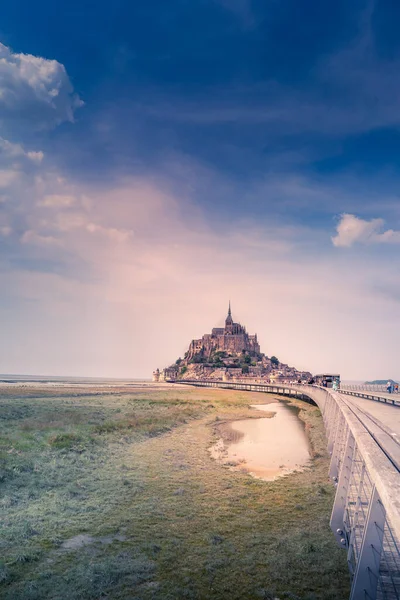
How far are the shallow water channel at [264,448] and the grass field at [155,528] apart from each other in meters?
1.08

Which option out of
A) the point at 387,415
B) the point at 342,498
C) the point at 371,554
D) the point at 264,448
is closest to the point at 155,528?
the point at 342,498

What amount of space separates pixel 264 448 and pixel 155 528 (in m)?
13.2

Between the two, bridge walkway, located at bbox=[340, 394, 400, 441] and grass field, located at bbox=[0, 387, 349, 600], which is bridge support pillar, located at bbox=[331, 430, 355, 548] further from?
bridge walkway, located at bbox=[340, 394, 400, 441]

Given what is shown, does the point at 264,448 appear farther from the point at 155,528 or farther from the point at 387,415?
the point at 155,528

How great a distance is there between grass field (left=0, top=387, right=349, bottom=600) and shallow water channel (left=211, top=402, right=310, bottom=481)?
1076 mm

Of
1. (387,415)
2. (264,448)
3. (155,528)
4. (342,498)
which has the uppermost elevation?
(387,415)

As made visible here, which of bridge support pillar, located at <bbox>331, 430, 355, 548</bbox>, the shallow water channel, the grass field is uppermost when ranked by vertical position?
bridge support pillar, located at <bbox>331, 430, 355, 548</bbox>

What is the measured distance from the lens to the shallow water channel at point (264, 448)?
1792 cm

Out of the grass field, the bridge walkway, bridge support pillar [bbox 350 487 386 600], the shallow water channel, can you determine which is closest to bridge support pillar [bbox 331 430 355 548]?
the grass field

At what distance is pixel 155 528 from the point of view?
1059cm

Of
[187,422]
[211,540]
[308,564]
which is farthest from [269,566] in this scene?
[187,422]

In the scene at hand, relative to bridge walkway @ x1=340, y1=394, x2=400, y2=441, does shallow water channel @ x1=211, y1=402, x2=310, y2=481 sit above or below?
below

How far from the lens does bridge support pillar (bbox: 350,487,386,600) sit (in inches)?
225

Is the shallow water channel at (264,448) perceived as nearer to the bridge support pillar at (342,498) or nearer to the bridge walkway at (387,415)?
the bridge walkway at (387,415)
